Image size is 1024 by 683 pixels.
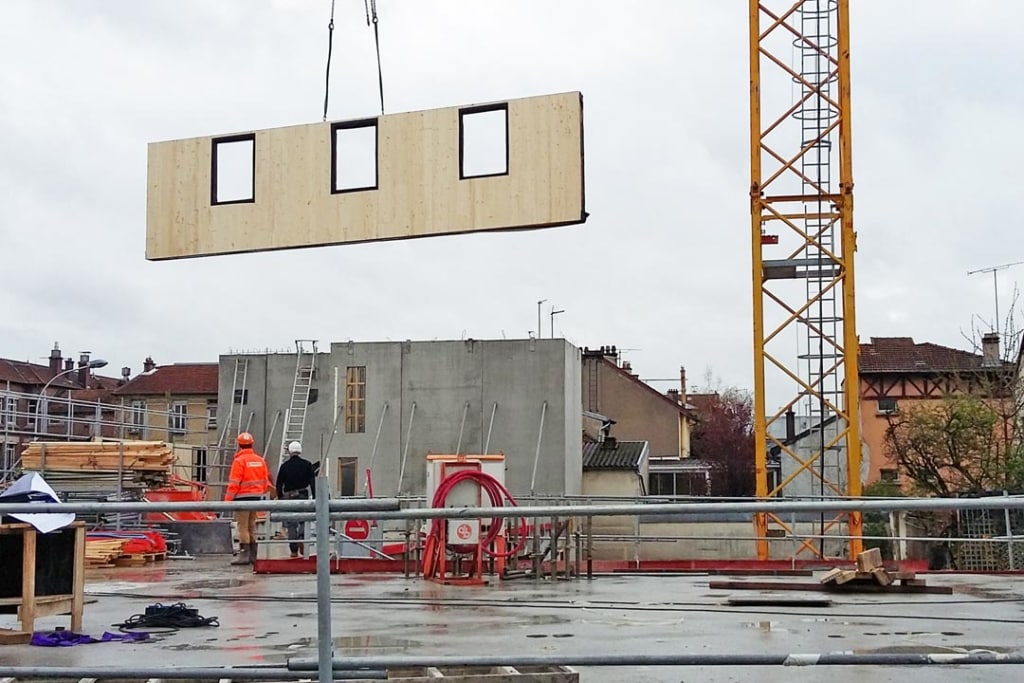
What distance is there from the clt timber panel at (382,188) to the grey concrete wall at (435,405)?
29193mm

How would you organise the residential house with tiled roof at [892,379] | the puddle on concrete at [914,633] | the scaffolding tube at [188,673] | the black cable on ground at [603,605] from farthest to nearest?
the residential house with tiled roof at [892,379]
the black cable on ground at [603,605]
the puddle on concrete at [914,633]
the scaffolding tube at [188,673]

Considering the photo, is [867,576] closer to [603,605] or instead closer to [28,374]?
[603,605]

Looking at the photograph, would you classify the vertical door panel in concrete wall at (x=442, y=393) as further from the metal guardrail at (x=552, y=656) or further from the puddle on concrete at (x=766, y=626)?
the metal guardrail at (x=552, y=656)

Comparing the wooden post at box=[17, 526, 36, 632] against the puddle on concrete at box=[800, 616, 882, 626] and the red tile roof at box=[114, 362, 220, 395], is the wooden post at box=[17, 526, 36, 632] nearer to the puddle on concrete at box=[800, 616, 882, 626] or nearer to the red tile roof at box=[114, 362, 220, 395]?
the puddle on concrete at box=[800, 616, 882, 626]

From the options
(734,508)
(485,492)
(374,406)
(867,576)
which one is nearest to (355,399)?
(374,406)

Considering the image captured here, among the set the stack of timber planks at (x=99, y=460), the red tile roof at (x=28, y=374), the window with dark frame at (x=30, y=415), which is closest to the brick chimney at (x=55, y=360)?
the red tile roof at (x=28, y=374)

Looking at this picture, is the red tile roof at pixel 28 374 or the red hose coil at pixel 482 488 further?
the red tile roof at pixel 28 374

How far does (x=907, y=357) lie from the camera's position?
60.8 m

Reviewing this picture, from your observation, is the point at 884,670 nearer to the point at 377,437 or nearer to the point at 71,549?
the point at 71,549

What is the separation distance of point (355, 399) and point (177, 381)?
37.3m

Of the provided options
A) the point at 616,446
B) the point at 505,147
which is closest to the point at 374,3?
the point at 505,147

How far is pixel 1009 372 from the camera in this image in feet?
133

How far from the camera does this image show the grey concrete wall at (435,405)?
4519 centimetres

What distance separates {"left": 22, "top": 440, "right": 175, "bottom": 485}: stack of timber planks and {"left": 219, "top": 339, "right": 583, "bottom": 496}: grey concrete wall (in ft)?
72.1
